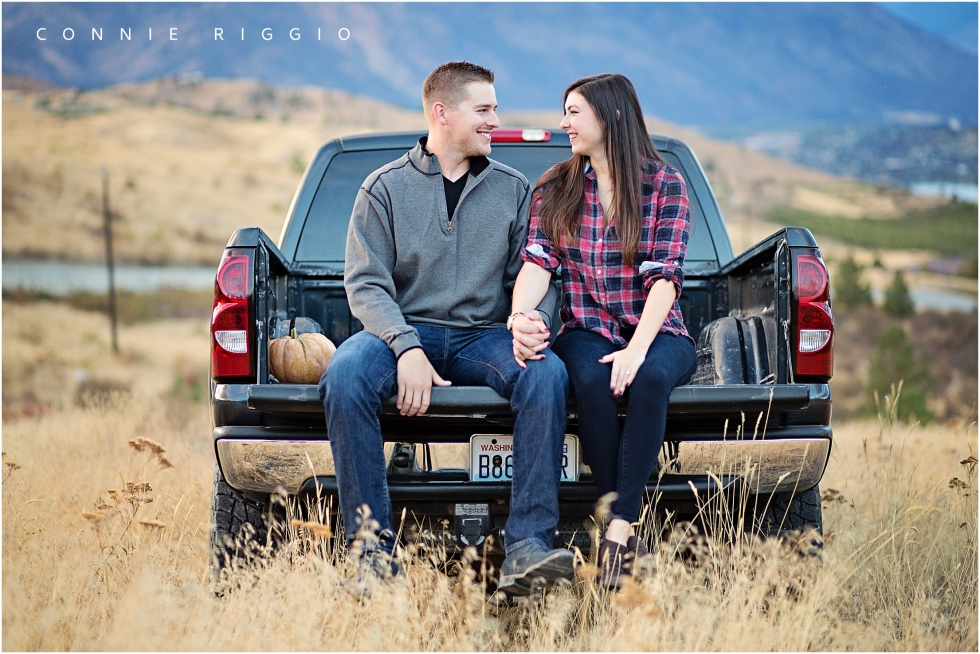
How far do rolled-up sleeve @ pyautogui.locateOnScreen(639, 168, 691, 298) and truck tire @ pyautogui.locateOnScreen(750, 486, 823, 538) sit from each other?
0.87 meters

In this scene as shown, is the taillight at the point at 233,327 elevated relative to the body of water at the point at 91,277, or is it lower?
lower

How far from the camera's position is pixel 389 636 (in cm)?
279

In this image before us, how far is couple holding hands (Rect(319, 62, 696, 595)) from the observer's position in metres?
3.02

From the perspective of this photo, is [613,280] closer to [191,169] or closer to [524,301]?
[524,301]

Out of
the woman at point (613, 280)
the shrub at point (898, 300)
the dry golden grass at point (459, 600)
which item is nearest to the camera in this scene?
the dry golden grass at point (459, 600)

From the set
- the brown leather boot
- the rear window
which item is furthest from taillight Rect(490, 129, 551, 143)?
Result: the brown leather boot

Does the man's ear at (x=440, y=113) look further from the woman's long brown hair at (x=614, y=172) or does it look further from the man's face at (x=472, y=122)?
the woman's long brown hair at (x=614, y=172)

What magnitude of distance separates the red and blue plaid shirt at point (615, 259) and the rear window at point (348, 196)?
2.48ft

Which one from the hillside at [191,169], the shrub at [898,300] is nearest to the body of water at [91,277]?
the hillside at [191,169]

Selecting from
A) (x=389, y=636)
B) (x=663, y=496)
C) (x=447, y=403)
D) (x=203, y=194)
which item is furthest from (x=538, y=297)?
(x=203, y=194)

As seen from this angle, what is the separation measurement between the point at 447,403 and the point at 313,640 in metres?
0.83

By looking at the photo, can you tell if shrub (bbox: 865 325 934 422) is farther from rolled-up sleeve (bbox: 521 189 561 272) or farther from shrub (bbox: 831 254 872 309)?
rolled-up sleeve (bbox: 521 189 561 272)

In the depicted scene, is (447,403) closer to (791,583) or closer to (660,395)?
(660,395)

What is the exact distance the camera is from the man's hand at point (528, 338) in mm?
3139
